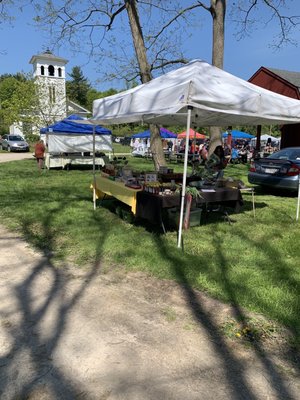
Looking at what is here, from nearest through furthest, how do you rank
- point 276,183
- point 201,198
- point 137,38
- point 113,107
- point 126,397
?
point 126,397 < point 201,198 < point 113,107 < point 276,183 < point 137,38

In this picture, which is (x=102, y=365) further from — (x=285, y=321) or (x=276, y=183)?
(x=276, y=183)

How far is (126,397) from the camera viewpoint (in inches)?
93.5

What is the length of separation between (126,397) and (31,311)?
5.12 ft

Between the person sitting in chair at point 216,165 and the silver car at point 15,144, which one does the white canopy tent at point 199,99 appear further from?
the silver car at point 15,144

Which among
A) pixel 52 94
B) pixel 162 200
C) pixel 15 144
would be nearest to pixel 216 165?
pixel 162 200

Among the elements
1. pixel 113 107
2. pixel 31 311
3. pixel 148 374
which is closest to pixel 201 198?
pixel 113 107

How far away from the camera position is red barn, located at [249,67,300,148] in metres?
20.2

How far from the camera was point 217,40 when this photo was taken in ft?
38.0

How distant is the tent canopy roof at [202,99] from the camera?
191 inches

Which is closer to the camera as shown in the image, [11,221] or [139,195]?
[139,195]

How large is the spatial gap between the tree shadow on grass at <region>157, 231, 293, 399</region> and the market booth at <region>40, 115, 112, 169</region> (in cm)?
1374

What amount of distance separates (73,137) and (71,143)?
317 mm

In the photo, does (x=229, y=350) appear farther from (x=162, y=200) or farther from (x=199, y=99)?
(x=199, y=99)

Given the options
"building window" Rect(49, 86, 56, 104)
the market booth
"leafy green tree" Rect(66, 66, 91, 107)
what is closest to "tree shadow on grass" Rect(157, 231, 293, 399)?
the market booth
